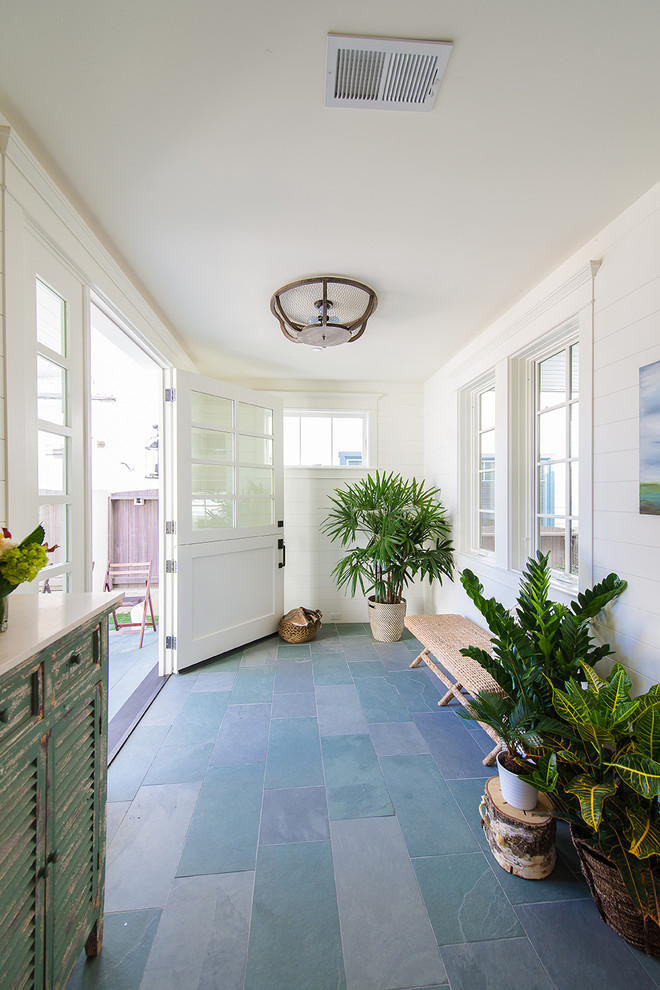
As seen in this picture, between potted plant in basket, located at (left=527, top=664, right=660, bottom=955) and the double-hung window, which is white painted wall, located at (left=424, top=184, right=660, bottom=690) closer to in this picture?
potted plant in basket, located at (left=527, top=664, right=660, bottom=955)

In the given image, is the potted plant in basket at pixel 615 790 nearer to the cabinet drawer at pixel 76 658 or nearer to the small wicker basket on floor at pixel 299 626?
the cabinet drawer at pixel 76 658

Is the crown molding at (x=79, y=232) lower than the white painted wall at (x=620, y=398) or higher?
higher

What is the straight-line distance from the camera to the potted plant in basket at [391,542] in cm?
358

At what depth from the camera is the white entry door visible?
3.10 m

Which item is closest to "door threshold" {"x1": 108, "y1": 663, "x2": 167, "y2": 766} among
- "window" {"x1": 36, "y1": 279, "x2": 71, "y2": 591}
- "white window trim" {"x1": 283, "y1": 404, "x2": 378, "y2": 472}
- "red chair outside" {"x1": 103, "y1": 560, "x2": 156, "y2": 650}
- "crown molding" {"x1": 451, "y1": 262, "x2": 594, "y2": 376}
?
"window" {"x1": 36, "y1": 279, "x2": 71, "y2": 591}

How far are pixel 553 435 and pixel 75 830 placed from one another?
2.69m

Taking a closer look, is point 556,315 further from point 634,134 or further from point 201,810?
point 201,810

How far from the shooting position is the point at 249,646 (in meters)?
3.64

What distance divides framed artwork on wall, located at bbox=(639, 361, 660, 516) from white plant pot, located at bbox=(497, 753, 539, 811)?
1.11m

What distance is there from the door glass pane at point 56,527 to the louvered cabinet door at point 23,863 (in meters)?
0.95

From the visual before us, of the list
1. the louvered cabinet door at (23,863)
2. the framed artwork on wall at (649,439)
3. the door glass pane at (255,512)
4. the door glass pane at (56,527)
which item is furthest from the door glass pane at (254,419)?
the louvered cabinet door at (23,863)

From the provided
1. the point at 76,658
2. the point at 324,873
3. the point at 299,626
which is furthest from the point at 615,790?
the point at 299,626

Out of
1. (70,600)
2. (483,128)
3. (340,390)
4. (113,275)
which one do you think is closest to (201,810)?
(70,600)

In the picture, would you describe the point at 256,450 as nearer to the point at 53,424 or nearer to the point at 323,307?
the point at 323,307
